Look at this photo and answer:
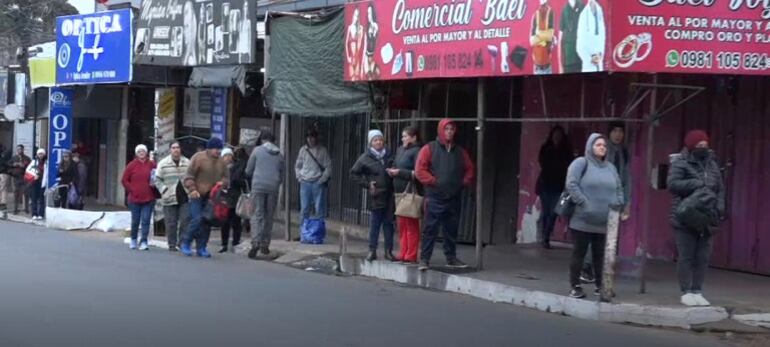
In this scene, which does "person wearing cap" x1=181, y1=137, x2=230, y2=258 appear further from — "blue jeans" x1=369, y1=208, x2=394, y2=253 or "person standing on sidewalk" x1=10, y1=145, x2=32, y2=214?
"person standing on sidewalk" x1=10, y1=145, x2=32, y2=214

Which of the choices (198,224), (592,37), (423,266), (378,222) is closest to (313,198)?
(198,224)

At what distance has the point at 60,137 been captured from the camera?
2398 centimetres

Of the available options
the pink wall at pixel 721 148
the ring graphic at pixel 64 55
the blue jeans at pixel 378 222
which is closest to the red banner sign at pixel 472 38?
the pink wall at pixel 721 148

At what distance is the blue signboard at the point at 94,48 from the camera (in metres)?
22.8

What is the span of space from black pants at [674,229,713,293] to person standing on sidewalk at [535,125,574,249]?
425 centimetres

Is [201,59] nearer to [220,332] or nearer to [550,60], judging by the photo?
[550,60]

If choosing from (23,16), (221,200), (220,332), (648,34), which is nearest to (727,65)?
(648,34)

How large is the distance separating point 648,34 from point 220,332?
4689 millimetres

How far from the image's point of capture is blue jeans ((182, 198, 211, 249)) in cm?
1622

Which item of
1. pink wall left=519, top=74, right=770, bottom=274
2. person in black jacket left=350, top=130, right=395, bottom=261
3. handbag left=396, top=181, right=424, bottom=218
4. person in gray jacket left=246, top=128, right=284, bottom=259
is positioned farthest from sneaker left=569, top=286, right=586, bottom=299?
person in gray jacket left=246, top=128, right=284, bottom=259

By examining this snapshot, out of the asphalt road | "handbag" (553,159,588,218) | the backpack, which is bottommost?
the asphalt road

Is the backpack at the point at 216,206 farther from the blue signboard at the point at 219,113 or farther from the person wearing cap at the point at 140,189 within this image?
the blue signboard at the point at 219,113

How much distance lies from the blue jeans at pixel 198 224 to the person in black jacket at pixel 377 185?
2905 mm

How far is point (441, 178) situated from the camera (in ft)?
42.9
